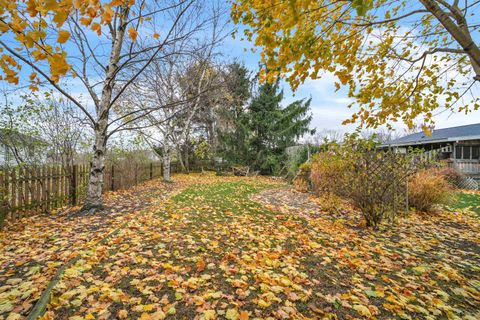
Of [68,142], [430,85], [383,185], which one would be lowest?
[383,185]

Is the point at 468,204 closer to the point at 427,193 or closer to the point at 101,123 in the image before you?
the point at 427,193

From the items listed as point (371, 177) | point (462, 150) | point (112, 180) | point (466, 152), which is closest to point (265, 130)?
point (112, 180)

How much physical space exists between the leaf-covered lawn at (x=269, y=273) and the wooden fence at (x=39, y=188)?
245 cm

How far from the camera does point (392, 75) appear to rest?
4953 millimetres

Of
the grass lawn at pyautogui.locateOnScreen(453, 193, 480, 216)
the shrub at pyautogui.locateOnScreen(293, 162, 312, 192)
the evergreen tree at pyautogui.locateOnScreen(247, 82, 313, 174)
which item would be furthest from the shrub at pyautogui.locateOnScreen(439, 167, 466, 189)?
the evergreen tree at pyautogui.locateOnScreen(247, 82, 313, 174)

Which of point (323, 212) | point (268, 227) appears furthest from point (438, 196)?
point (268, 227)

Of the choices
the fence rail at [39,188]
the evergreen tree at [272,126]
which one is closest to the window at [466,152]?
the evergreen tree at [272,126]

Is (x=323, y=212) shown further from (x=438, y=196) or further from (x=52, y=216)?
(x=52, y=216)

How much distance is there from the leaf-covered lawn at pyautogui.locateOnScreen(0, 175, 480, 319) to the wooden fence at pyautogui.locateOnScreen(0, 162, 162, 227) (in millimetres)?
2451

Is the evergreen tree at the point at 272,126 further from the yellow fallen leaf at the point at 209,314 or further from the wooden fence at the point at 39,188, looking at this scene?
the yellow fallen leaf at the point at 209,314

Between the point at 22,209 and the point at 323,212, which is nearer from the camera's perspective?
the point at 22,209

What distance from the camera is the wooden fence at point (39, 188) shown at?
15.7 feet

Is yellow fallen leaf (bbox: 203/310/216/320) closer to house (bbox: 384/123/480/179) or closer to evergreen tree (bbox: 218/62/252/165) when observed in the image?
house (bbox: 384/123/480/179)

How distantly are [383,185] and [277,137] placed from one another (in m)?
14.1
